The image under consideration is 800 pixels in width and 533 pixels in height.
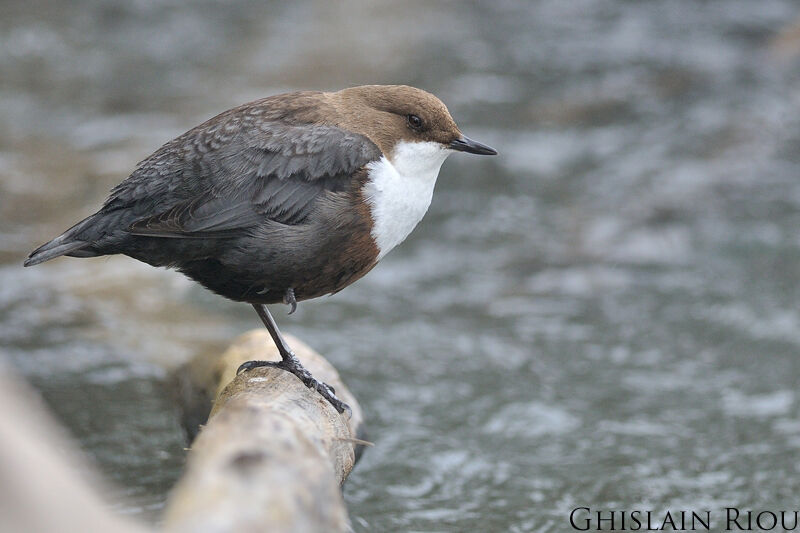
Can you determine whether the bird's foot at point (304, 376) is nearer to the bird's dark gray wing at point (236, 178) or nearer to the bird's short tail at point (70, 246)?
the bird's dark gray wing at point (236, 178)

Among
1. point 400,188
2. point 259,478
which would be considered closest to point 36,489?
point 259,478

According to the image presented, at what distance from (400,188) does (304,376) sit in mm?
744

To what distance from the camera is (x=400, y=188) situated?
11.6ft

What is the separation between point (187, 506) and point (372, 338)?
426cm

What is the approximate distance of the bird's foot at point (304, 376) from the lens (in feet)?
11.0

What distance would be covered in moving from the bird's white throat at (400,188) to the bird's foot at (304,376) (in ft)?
1.57

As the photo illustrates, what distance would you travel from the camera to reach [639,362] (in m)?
5.92

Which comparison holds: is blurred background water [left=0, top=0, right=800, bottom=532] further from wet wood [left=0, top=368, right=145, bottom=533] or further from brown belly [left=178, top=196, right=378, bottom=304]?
wet wood [left=0, top=368, right=145, bottom=533]

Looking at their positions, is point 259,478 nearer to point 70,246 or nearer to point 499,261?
point 70,246

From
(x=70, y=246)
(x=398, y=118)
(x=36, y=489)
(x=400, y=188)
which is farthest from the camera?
(x=398, y=118)

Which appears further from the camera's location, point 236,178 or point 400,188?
point 400,188

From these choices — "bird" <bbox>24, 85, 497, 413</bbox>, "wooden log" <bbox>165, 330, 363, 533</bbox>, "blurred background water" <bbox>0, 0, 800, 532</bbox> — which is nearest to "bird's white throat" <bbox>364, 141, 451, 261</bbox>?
"bird" <bbox>24, 85, 497, 413</bbox>

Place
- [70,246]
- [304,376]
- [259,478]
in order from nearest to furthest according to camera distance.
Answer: [259,478] < [70,246] < [304,376]

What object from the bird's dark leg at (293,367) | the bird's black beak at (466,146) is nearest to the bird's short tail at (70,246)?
the bird's dark leg at (293,367)
